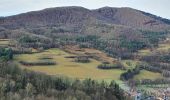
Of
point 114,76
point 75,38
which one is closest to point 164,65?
point 114,76

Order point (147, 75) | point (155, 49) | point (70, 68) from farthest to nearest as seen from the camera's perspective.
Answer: point (155, 49) → point (147, 75) → point (70, 68)

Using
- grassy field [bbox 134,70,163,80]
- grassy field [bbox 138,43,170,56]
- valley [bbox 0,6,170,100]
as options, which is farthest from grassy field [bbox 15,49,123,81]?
grassy field [bbox 138,43,170,56]

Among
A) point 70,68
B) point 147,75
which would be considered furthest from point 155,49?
point 70,68

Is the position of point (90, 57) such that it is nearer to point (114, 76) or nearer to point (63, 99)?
point (114, 76)

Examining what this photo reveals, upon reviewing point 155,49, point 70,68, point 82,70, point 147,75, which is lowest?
point 147,75

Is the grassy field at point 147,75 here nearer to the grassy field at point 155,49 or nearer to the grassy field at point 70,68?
the grassy field at point 70,68

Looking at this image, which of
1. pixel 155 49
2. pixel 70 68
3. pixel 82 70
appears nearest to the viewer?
pixel 82 70

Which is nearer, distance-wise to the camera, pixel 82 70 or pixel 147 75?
pixel 82 70

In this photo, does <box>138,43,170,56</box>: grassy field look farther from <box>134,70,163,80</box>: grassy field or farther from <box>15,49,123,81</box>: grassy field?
<box>15,49,123,81</box>: grassy field

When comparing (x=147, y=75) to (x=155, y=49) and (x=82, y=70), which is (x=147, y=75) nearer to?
(x=82, y=70)
